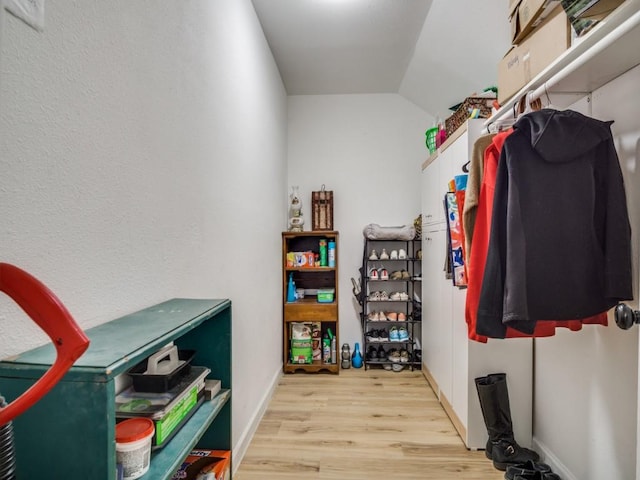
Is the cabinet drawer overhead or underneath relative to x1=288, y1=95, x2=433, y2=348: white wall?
underneath

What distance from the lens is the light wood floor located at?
172 centimetres

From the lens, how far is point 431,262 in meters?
2.69

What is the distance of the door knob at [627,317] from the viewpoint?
3.28ft

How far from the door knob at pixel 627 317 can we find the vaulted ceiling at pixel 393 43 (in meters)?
1.73

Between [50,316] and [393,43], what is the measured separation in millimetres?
2807

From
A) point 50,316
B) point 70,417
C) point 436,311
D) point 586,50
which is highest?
point 586,50

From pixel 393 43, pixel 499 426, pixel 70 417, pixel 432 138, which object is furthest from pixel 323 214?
pixel 70 417

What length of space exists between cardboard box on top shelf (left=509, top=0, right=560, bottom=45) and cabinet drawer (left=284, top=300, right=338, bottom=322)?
2.26 m

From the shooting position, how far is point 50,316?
43cm

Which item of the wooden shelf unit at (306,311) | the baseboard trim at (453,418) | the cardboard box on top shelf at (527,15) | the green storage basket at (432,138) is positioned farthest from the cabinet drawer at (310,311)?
the cardboard box on top shelf at (527,15)

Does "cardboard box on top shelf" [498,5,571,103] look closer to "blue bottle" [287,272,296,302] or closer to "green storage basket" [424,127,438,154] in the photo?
"green storage basket" [424,127,438,154]

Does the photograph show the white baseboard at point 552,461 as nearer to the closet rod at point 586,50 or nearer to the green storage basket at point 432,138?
the closet rod at point 586,50

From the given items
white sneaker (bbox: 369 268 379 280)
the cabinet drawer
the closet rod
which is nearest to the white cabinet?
white sneaker (bbox: 369 268 379 280)

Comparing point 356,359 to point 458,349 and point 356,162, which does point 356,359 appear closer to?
point 458,349
